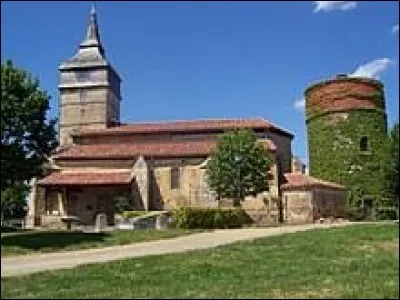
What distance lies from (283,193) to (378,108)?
9.96 metres

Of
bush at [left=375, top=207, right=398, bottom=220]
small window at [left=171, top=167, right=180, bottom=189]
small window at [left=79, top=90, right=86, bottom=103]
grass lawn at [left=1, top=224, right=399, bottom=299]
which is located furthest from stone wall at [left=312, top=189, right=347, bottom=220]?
small window at [left=79, top=90, right=86, bottom=103]

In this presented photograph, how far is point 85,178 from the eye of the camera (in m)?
46.8

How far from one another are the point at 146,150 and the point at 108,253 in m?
29.7

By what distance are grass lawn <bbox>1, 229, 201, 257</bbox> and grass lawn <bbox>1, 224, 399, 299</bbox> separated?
16.2 feet

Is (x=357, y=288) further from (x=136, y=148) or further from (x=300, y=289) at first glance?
(x=136, y=148)

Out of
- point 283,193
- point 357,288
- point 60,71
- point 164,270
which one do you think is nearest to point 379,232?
point 164,270

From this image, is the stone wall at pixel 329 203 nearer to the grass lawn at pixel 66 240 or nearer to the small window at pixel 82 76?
the grass lawn at pixel 66 240

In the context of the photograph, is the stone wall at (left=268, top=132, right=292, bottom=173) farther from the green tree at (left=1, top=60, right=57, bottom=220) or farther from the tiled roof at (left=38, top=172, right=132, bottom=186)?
the green tree at (left=1, top=60, right=57, bottom=220)

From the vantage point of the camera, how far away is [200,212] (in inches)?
1314

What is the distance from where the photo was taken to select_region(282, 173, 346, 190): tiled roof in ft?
145

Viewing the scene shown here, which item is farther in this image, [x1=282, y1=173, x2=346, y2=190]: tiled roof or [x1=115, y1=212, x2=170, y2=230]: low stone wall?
[x1=282, y1=173, x2=346, y2=190]: tiled roof

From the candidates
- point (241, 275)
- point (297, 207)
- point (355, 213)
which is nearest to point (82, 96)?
point (297, 207)

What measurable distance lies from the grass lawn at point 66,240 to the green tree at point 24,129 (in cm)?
241

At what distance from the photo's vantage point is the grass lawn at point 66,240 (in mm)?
20906
